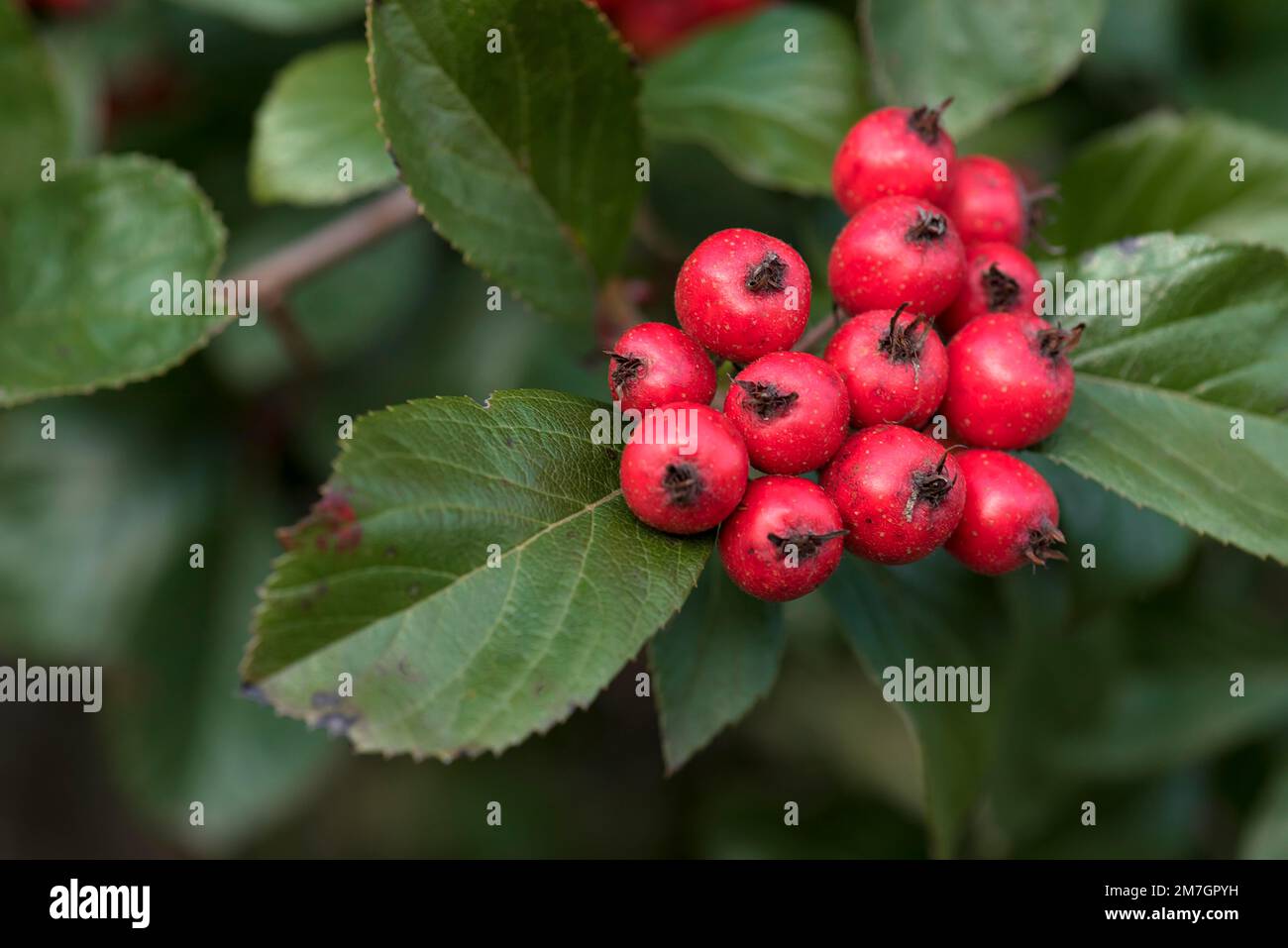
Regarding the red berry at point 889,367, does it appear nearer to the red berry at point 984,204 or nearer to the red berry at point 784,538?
the red berry at point 784,538

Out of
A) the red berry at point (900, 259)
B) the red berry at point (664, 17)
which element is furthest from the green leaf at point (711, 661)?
the red berry at point (664, 17)

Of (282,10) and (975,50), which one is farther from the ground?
(282,10)

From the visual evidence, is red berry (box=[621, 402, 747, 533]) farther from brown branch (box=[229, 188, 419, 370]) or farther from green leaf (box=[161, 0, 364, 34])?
green leaf (box=[161, 0, 364, 34])

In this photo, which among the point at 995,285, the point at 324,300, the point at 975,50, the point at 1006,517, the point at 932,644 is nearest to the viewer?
the point at 1006,517

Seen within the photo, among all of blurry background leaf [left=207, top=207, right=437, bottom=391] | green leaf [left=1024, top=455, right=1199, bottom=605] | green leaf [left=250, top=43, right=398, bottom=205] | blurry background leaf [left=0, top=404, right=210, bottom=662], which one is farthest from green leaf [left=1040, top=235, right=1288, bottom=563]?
blurry background leaf [left=0, top=404, right=210, bottom=662]

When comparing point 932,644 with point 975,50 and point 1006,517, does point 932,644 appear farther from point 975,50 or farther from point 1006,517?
point 975,50

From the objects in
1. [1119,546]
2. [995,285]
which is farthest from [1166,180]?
[995,285]
